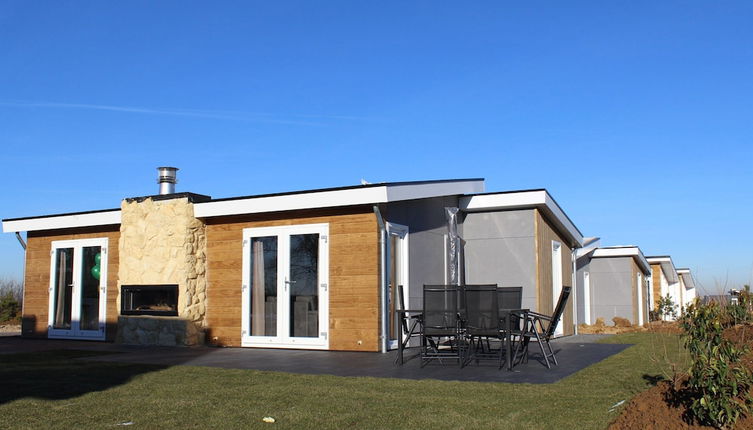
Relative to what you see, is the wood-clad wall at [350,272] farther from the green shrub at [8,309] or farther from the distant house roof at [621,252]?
the distant house roof at [621,252]

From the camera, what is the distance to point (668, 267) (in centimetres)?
2562

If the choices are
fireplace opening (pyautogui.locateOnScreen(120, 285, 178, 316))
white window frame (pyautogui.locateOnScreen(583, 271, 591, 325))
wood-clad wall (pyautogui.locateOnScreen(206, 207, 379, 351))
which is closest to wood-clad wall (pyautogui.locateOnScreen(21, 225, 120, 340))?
fireplace opening (pyautogui.locateOnScreen(120, 285, 178, 316))

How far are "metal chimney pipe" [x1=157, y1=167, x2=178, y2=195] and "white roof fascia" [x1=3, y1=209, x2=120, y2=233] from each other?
132cm

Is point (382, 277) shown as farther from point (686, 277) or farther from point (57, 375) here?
point (686, 277)

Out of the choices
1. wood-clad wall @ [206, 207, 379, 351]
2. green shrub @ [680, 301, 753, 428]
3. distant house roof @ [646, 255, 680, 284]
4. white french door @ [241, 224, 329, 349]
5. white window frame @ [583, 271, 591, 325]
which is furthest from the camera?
distant house roof @ [646, 255, 680, 284]

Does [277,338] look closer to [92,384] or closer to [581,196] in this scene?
[92,384]

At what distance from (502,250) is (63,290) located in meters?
8.29

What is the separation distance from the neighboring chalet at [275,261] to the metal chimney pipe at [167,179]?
0.09 ft

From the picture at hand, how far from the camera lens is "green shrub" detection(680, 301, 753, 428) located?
3.80m

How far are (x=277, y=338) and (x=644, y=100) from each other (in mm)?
8529

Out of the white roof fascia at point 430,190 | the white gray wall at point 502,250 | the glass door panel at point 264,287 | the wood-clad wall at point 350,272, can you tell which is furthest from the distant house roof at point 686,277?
the glass door panel at point 264,287

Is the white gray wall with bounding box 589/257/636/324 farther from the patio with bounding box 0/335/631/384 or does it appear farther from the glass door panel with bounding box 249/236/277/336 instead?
the glass door panel with bounding box 249/236/277/336

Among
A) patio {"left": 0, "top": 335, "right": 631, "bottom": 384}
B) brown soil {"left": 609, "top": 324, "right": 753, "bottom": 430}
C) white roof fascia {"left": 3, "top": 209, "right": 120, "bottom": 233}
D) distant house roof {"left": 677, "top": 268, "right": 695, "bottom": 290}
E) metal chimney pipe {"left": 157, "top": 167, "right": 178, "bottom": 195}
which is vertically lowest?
patio {"left": 0, "top": 335, "right": 631, "bottom": 384}

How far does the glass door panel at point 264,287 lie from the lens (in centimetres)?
1028
